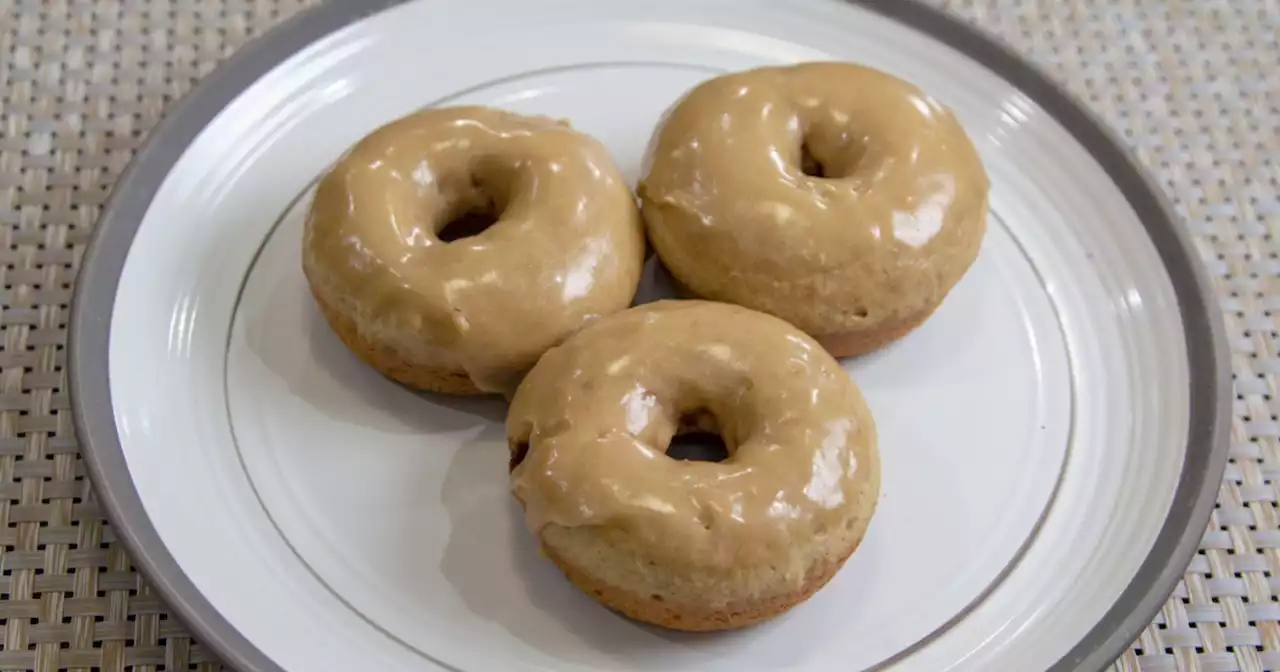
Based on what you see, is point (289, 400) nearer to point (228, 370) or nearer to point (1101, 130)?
point (228, 370)

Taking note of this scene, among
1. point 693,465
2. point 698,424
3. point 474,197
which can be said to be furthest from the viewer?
point 474,197

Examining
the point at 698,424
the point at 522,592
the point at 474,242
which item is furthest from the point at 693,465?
the point at 474,242

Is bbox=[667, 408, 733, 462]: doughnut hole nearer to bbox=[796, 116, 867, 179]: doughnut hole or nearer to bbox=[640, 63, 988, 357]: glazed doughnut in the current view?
bbox=[640, 63, 988, 357]: glazed doughnut

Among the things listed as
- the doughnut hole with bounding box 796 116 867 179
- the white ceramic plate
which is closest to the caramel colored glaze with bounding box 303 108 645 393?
the white ceramic plate

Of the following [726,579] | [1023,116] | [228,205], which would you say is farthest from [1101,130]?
[228,205]

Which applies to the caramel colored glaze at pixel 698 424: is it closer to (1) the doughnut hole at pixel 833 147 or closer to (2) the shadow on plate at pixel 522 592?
(2) the shadow on plate at pixel 522 592

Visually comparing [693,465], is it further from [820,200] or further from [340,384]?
[340,384]
